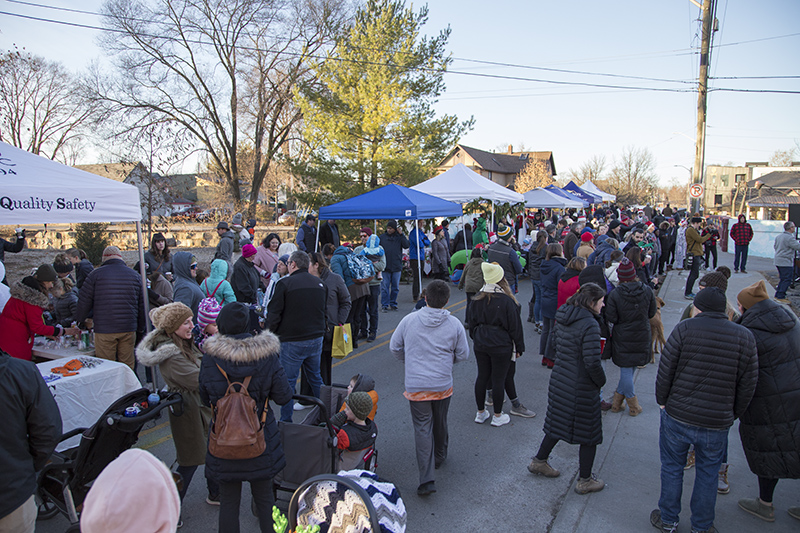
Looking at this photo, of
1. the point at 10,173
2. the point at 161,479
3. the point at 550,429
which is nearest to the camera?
the point at 161,479

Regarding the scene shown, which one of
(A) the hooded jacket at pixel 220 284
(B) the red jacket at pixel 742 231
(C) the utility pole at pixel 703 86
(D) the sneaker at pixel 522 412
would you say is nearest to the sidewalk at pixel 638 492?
(D) the sneaker at pixel 522 412

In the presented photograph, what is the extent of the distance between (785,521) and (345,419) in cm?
339

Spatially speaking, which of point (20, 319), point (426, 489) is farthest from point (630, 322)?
point (20, 319)

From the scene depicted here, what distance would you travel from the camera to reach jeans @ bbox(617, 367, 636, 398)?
5.27m

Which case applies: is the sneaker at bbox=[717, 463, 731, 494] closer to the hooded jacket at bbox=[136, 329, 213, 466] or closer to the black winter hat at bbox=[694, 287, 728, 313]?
the black winter hat at bbox=[694, 287, 728, 313]

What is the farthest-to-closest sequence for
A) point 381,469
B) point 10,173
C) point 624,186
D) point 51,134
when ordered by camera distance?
1. point 624,186
2. point 51,134
3. point 10,173
4. point 381,469

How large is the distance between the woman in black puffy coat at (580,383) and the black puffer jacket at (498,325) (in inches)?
31.4

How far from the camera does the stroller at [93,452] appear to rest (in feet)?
10.0

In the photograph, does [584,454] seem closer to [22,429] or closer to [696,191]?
[22,429]

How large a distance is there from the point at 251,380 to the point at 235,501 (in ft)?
2.70

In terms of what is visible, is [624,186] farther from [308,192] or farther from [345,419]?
[345,419]

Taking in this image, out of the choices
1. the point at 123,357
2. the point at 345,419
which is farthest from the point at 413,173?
the point at 345,419

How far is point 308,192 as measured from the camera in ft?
62.3

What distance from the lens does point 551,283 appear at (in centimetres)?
713
